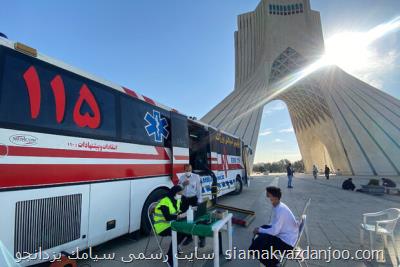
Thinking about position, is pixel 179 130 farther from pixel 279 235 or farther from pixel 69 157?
pixel 279 235

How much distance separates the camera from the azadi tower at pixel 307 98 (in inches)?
913

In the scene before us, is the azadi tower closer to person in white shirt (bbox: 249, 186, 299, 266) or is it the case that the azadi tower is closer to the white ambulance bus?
the white ambulance bus

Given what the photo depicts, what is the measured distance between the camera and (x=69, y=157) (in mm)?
3234

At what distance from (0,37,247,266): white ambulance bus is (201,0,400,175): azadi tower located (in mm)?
20944

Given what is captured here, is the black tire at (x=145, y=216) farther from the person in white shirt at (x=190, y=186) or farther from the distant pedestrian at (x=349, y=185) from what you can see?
the distant pedestrian at (x=349, y=185)

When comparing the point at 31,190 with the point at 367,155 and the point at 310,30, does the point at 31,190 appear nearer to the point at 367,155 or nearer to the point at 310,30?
the point at 367,155

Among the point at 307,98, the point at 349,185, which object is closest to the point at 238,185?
the point at 349,185

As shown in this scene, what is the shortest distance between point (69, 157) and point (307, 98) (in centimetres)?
4139

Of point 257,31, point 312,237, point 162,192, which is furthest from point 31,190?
point 257,31

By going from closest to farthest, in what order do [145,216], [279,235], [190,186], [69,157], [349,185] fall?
[279,235], [69,157], [145,216], [190,186], [349,185]

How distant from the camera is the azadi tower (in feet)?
76.1

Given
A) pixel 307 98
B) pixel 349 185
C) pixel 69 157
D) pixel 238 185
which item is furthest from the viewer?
pixel 307 98

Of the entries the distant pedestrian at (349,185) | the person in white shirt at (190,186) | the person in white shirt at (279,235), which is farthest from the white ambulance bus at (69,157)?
the distant pedestrian at (349,185)

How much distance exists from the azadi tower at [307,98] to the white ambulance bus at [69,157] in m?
20.9
